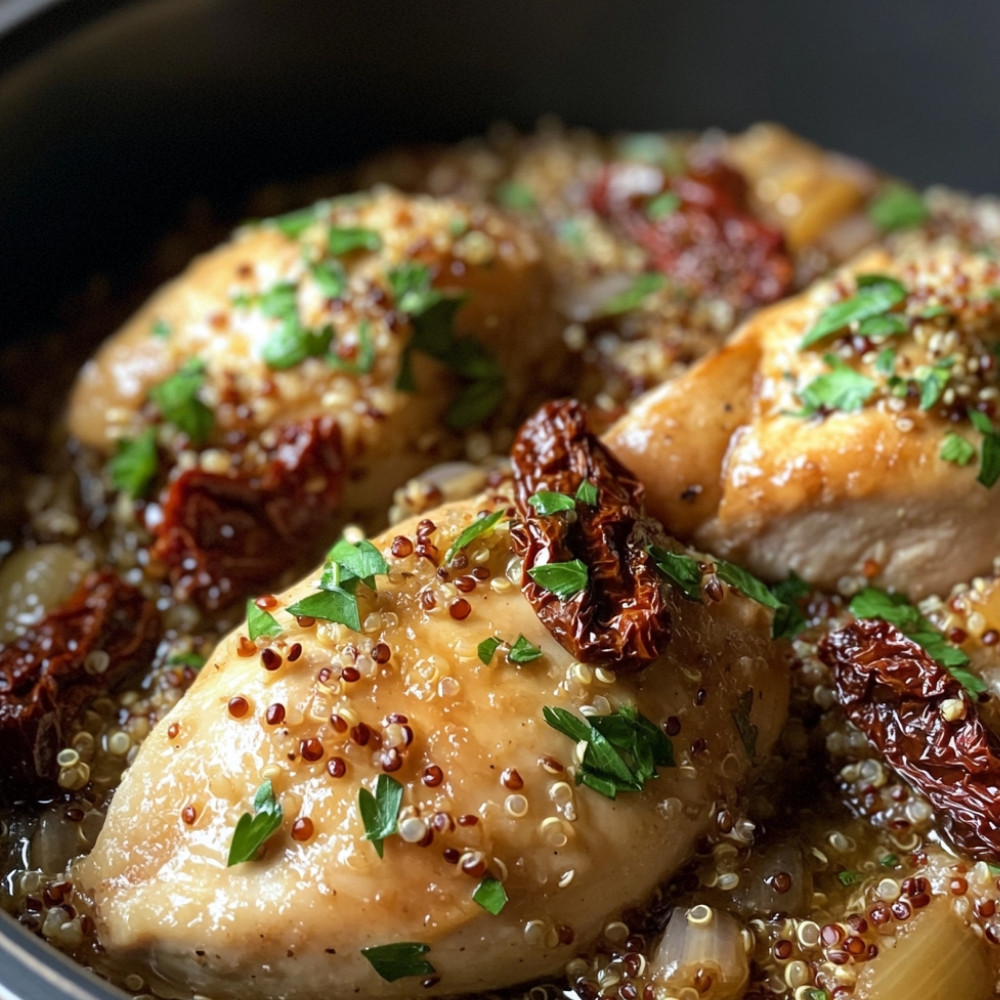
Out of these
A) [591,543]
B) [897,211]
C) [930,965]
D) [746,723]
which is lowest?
[930,965]

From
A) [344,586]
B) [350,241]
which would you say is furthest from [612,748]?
[350,241]

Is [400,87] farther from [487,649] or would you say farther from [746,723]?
[746,723]

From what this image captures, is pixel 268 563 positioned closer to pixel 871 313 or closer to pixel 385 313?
pixel 385 313

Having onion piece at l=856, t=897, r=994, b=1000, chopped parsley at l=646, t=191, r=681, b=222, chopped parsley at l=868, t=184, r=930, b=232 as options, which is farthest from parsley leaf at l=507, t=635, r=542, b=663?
chopped parsley at l=868, t=184, r=930, b=232

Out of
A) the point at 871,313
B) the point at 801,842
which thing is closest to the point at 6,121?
the point at 871,313

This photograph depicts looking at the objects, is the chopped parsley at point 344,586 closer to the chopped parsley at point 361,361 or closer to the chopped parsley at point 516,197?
the chopped parsley at point 361,361
